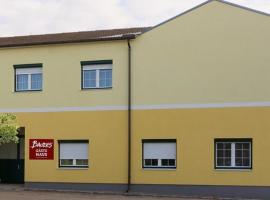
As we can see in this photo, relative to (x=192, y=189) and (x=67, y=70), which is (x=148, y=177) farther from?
(x=67, y=70)

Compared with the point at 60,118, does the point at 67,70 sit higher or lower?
higher

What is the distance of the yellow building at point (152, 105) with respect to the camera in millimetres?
24141

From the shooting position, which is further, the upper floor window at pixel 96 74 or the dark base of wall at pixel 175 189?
the upper floor window at pixel 96 74

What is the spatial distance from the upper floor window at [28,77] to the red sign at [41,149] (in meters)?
2.44

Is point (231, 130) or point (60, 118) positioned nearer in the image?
point (231, 130)

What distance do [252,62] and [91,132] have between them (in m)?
7.57

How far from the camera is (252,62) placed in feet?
79.4

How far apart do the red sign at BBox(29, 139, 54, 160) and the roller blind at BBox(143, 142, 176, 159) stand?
434 cm

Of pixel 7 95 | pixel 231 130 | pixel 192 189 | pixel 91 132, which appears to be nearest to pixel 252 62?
pixel 231 130

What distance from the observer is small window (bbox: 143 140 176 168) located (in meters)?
25.1

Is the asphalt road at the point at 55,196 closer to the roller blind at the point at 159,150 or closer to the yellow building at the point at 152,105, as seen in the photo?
the yellow building at the point at 152,105

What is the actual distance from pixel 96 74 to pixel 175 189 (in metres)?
6.19

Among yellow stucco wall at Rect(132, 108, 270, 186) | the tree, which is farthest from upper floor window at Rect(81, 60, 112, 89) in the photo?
the tree

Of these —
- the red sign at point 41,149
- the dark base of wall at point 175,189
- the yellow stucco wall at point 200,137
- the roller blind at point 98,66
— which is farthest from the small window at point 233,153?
the red sign at point 41,149
